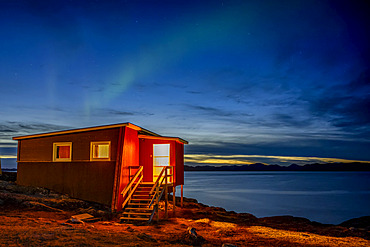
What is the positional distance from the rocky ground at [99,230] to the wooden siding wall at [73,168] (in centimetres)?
62

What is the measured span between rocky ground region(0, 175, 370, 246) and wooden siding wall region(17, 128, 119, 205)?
622 mm

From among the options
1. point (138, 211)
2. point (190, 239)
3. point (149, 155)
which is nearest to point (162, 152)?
point (149, 155)

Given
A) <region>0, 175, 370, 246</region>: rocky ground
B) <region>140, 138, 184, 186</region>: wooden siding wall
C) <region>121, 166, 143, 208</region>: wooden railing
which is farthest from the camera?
<region>140, 138, 184, 186</region>: wooden siding wall

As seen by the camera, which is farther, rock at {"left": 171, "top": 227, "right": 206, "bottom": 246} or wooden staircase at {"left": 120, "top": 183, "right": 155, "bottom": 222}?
wooden staircase at {"left": 120, "top": 183, "right": 155, "bottom": 222}

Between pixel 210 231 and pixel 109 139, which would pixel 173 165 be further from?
pixel 210 231

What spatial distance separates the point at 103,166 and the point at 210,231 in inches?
247

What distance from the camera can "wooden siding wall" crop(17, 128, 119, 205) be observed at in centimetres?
1460

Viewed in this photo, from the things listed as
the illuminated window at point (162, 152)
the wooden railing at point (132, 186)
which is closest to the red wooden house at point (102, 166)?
the wooden railing at point (132, 186)

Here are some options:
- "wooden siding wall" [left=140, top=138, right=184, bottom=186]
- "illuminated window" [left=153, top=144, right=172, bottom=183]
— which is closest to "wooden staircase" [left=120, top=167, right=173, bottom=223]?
"wooden siding wall" [left=140, top=138, right=184, bottom=186]

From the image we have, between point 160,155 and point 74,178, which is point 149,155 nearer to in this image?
point 160,155

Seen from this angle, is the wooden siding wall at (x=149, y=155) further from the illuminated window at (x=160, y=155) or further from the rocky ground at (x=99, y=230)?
the rocky ground at (x=99, y=230)

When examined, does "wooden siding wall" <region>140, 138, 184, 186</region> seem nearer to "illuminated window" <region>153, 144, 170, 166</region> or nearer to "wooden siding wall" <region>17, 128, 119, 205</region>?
"illuminated window" <region>153, 144, 170, 166</region>

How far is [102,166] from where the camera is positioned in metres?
14.7

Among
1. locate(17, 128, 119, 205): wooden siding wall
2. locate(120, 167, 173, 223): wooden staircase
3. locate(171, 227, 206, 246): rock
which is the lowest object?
locate(171, 227, 206, 246): rock
